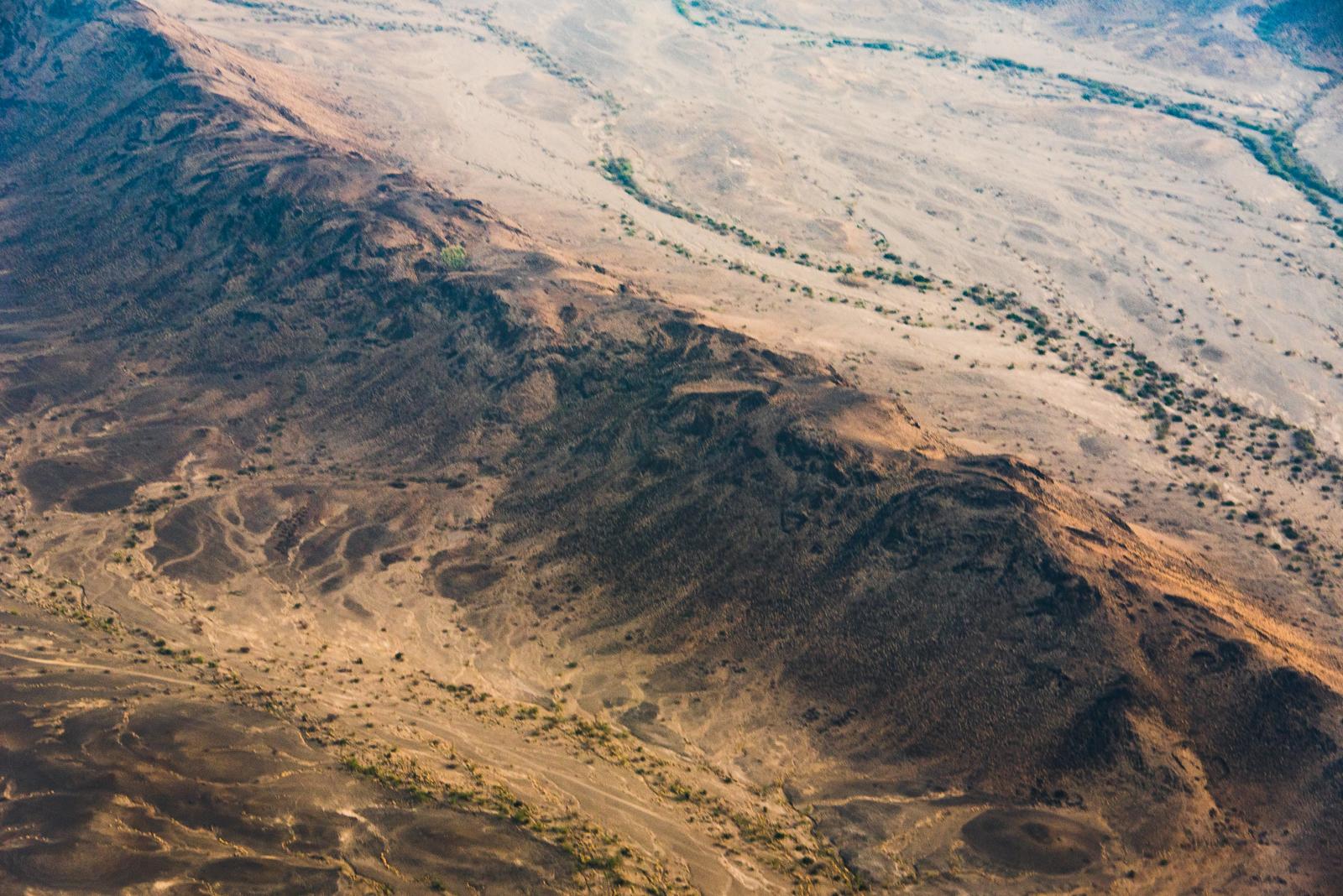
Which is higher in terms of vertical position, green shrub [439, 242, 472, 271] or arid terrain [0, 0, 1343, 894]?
green shrub [439, 242, 472, 271]

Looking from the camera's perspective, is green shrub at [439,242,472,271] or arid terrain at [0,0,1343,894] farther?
green shrub at [439,242,472,271]

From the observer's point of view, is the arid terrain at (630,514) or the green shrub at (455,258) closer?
the arid terrain at (630,514)

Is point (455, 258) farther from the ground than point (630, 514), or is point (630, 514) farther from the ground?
point (455, 258)

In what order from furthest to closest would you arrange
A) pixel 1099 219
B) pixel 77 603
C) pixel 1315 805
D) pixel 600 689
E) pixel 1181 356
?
pixel 1099 219
pixel 1181 356
pixel 77 603
pixel 600 689
pixel 1315 805

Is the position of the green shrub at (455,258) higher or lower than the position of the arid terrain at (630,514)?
higher

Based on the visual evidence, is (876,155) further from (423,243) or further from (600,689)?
(600,689)

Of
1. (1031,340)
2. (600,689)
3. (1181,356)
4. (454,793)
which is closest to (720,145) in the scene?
(1031,340)

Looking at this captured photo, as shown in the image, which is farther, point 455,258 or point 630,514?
point 455,258

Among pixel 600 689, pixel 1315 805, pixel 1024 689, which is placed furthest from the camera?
pixel 600 689
